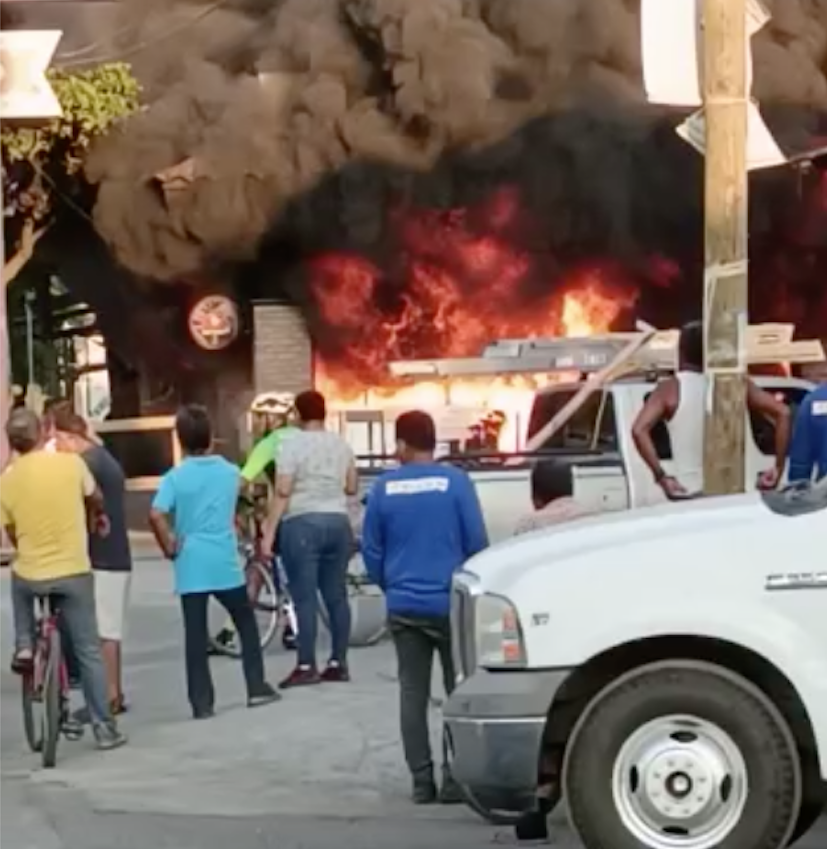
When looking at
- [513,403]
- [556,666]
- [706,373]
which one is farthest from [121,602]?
[513,403]

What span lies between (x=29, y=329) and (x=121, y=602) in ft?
64.2

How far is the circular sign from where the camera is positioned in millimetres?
27250

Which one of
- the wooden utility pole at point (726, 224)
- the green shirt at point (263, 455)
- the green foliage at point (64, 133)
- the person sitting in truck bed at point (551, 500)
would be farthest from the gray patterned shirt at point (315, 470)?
the green foliage at point (64, 133)

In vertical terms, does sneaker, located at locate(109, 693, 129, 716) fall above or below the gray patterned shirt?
below

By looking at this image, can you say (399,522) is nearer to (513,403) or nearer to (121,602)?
(121,602)

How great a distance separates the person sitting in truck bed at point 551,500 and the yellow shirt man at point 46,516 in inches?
97.0

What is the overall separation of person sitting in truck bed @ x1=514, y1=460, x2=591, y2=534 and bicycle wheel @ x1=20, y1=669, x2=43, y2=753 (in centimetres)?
277

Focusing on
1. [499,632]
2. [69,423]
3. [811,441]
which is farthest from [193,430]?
[499,632]

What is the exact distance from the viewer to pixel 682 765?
7.02 meters

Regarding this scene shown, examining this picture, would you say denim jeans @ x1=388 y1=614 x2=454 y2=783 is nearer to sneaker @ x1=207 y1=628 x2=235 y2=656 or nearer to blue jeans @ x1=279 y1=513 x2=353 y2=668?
blue jeans @ x1=279 y1=513 x2=353 y2=668

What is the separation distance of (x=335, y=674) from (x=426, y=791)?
11.3 ft

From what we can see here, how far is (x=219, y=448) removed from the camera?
26.4 m

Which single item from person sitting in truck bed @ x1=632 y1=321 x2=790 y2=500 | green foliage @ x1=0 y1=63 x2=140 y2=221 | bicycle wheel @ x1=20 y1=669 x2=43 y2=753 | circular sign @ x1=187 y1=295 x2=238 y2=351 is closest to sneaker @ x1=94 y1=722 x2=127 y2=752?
bicycle wheel @ x1=20 y1=669 x2=43 y2=753

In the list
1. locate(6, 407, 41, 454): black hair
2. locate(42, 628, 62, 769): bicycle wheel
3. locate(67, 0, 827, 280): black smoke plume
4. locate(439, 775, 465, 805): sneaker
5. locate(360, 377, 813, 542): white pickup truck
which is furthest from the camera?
locate(67, 0, 827, 280): black smoke plume
